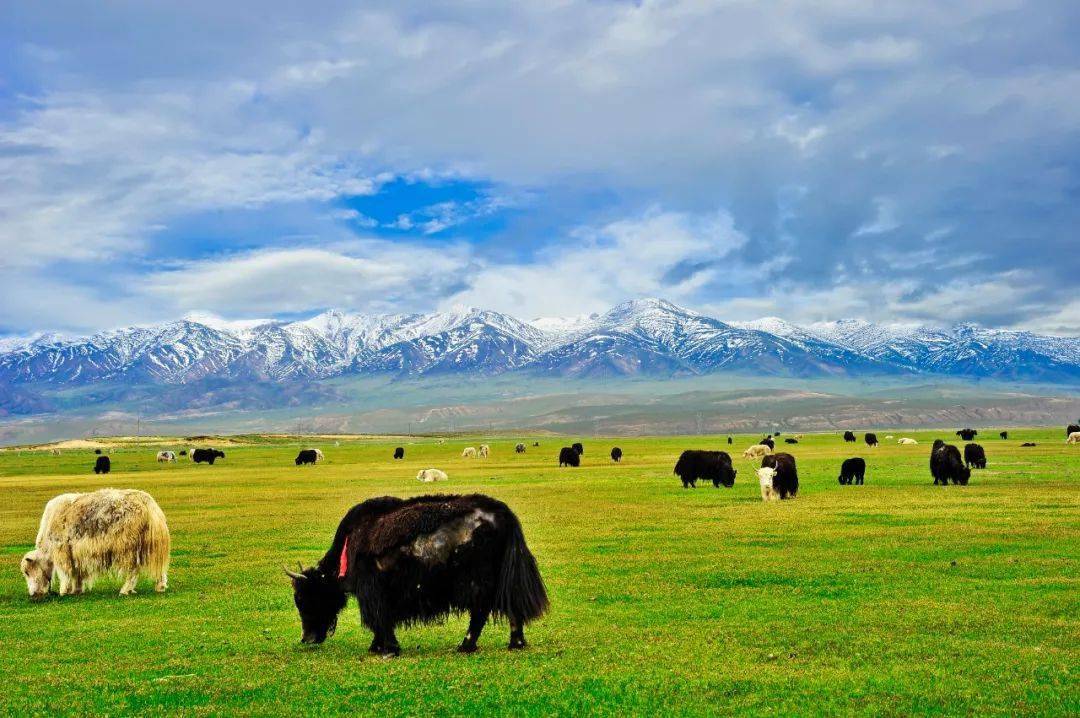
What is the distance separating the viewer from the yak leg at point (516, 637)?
11359mm

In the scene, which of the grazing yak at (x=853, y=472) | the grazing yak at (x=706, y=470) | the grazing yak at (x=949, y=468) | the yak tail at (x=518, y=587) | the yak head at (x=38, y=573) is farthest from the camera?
the grazing yak at (x=706, y=470)

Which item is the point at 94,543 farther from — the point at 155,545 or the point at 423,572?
the point at 423,572

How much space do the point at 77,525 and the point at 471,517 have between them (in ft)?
32.9

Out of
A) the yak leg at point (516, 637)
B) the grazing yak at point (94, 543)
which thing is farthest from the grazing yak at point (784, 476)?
the yak leg at point (516, 637)

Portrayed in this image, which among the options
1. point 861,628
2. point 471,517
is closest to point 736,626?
point 861,628

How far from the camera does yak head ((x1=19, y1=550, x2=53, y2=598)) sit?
669 inches

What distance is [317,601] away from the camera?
40.5ft

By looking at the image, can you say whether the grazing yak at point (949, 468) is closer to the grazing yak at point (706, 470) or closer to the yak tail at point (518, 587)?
the grazing yak at point (706, 470)

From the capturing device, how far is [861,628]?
1216 centimetres

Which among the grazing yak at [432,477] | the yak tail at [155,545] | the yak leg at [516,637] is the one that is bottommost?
the grazing yak at [432,477]

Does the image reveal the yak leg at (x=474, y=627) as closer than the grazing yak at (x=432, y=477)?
Yes

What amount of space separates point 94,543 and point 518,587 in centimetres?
1036

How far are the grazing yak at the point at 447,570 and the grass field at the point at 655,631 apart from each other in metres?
0.50

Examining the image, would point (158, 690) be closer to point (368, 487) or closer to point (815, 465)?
point (368, 487)
